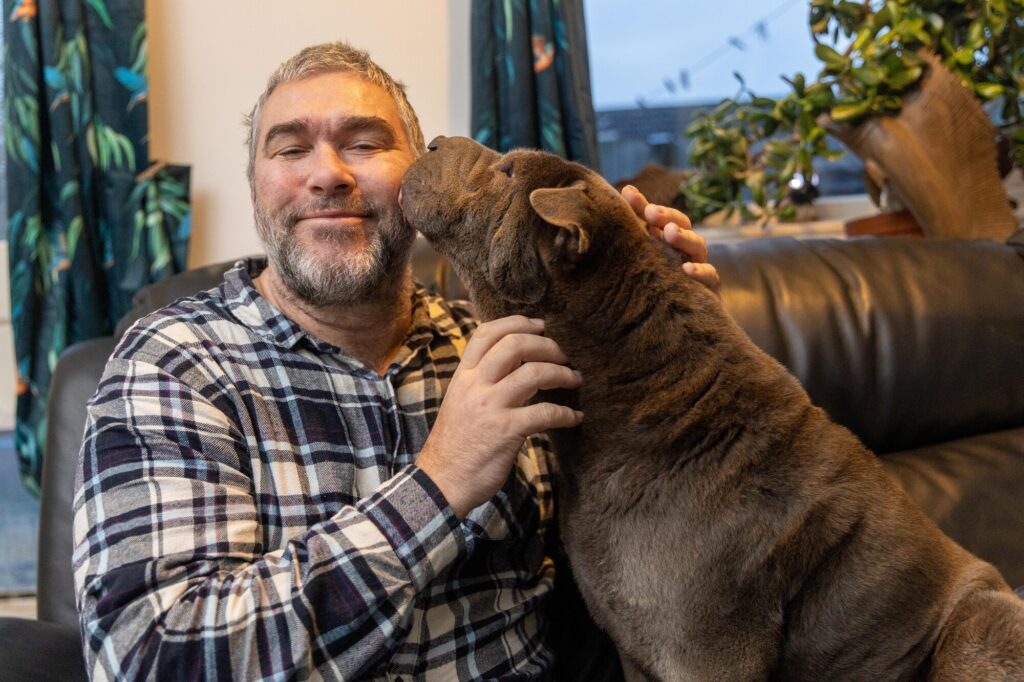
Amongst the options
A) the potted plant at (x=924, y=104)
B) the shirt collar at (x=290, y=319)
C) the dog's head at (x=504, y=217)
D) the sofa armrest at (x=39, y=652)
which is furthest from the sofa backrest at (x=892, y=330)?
the sofa armrest at (x=39, y=652)

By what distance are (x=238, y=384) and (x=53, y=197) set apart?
1158mm

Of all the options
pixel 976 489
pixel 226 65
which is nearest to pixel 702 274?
pixel 976 489

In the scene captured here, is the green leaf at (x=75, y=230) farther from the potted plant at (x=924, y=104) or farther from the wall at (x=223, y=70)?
the potted plant at (x=924, y=104)

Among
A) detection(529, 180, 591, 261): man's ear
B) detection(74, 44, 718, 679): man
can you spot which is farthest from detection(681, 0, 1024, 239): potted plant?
detection(529, 180, 591, 261): man's ear

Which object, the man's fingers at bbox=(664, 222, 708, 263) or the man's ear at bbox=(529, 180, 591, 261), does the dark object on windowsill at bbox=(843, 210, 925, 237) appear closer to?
the man's fingers at bbox=(664, 222, 708, 263)

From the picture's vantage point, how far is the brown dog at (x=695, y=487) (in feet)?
3.40

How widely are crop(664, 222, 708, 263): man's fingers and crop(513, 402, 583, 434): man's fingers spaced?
321 mm

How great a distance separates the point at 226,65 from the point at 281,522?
1451 millimetres

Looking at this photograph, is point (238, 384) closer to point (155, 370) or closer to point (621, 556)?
point (155, 370)

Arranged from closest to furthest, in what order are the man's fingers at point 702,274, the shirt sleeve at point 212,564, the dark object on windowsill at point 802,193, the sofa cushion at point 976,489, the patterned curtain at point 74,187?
the shirt sleeve at point 212,564, the man's fingers at point 702,274, the sofa cushion at point 976,489, the patterned curtain at point 74,187, the dark object on windowsill at point 802,193

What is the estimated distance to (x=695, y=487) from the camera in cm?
107

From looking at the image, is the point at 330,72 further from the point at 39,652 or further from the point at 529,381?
the point at 39,652

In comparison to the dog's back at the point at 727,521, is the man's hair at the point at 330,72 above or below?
above

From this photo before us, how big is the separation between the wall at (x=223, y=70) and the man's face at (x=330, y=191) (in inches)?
36.1
